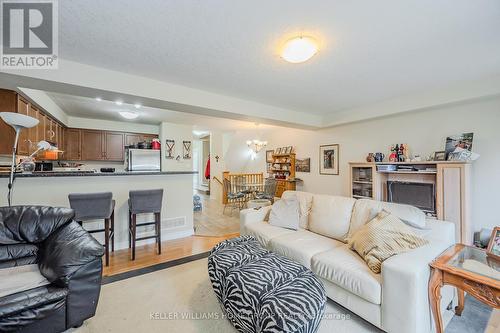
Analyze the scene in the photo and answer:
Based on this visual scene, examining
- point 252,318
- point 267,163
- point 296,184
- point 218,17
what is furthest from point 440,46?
point 267,163

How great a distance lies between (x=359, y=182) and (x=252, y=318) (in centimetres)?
353

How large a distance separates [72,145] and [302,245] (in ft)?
17.7

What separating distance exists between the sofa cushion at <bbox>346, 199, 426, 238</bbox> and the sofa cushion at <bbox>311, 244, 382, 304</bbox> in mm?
392

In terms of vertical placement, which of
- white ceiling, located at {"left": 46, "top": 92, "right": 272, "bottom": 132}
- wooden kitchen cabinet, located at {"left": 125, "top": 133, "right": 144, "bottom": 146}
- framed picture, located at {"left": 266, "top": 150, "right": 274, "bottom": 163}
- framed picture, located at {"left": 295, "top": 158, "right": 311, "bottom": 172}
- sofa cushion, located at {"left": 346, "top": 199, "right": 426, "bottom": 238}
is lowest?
sofa cushion, located at {"left": 346, "top": 199, "right": 426, "bottom": 238}

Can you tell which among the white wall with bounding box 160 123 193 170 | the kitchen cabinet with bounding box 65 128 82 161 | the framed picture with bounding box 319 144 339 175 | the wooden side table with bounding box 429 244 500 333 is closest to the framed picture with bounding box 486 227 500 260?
the wooden side table with bounding box 429 244 500 333

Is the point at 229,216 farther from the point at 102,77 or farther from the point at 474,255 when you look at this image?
the point at 474,255

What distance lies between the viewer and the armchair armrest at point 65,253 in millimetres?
1614

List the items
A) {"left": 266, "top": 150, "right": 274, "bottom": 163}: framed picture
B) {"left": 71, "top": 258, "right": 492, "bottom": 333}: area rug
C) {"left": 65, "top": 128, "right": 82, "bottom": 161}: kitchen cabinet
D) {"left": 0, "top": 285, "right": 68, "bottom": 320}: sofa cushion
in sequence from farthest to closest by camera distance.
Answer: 1. {"left": 266, "top": 150, "right": 274, "bottom": 163}: framed picture
2. {"left": 65, "top": 128, "right": 82, "bottom": 161}: kitchen cabinet
3. {"left": 71, "top": 258, "right": 492, "bottom": 333}: area rug
4. {"left": 0, "top": 285, "right": 68, "bottom": 320}: sofa cushion

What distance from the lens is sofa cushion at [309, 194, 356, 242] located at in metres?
2.47

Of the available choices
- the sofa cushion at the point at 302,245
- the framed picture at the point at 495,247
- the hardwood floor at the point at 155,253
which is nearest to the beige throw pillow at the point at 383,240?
the sofa cushion at the point at 302,245

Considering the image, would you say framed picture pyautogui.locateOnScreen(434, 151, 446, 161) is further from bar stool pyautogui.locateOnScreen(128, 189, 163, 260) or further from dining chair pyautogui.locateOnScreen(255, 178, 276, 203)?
bar stool pyautogui.locateOnScreen(128, 189, 163, 260)

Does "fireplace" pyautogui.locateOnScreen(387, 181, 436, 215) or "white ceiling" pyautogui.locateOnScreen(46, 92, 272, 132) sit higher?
"white ceiling" pyautogui.locateOnScreen(46, 92, 272, 132)

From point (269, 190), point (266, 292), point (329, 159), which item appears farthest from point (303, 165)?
point (266, 292)

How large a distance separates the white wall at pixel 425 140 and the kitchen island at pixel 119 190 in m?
3.19
